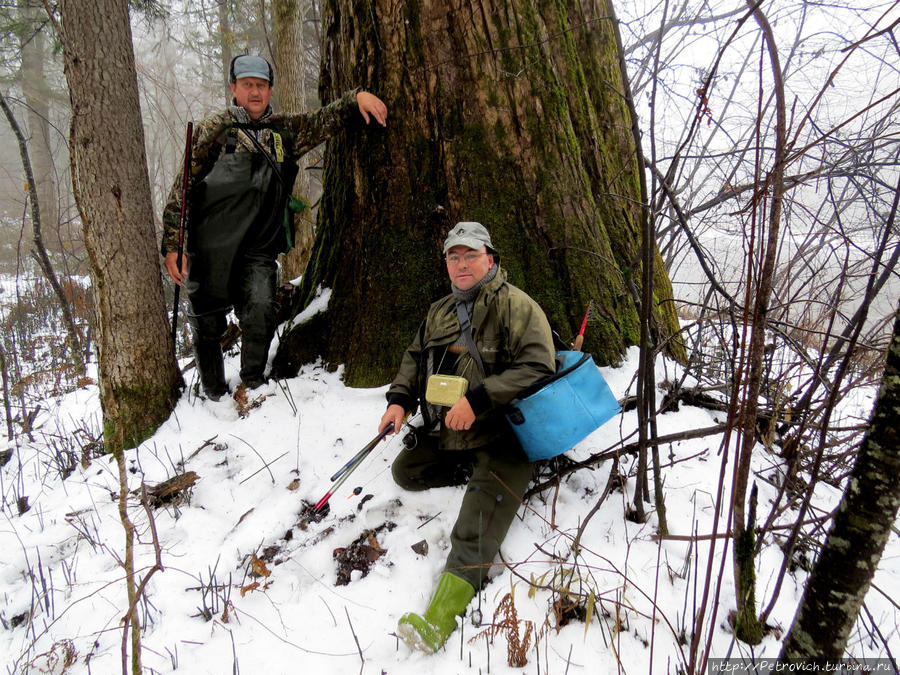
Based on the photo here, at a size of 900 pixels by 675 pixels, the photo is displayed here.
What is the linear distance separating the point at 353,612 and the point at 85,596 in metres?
1.21

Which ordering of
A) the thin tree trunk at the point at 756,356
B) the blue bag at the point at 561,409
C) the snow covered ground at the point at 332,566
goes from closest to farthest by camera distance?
1. the thin tree trunk at the point at 756,356
2. the snow covered ground at the point at 332,566
3. the blue bag at the point at 561,409

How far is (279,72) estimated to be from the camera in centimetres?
660

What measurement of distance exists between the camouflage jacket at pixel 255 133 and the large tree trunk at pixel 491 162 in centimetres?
20

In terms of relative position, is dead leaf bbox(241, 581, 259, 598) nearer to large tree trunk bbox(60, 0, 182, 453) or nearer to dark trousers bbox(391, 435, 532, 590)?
dark trousers bbox(391, 435, 532, 590)

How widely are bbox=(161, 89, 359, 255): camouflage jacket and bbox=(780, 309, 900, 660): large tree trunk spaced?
9.73 feet

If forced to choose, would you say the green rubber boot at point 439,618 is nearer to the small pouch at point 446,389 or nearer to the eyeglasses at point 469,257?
the small pouch at point 446,389

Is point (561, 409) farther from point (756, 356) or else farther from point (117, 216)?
point (117, 216)

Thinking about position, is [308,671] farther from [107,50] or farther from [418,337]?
[107,50]

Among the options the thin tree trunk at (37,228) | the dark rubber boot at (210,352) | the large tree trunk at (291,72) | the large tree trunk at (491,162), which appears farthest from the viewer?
the large tree trunk at (291,72)

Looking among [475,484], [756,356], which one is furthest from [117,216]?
[756,356]

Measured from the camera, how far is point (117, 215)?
117 inches

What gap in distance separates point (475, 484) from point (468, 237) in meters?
1.19

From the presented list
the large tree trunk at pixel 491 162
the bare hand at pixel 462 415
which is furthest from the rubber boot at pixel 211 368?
the bare hand at pixel 462 415

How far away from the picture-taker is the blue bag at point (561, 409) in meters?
2.01
